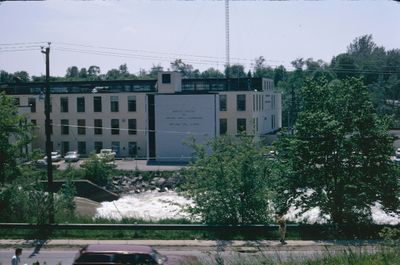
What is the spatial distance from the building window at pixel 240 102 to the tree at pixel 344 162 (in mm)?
40940

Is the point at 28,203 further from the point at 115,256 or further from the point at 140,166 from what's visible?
the point at 140,166

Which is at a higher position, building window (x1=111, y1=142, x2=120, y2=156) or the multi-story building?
the multi-story building

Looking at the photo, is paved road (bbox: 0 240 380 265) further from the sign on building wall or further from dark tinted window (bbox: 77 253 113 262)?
the sign on building wall

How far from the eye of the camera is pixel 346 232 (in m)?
23.5

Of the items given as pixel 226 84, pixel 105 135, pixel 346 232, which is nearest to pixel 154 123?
pixel 105 135

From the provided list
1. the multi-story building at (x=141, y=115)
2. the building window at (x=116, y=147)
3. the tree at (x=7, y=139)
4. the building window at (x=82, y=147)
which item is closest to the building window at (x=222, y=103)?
the multi-story building at (x=141, y=115)

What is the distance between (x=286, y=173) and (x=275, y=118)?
61072mm

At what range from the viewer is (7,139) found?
2700 cm

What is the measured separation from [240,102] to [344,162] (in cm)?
4197

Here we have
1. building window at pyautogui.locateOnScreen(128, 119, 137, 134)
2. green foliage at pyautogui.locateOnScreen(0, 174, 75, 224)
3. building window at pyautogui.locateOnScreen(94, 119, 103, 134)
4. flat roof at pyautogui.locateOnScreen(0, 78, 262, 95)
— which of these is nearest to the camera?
green foliage at pyautogui.locateOnScreen(0, 174, 75, 224)

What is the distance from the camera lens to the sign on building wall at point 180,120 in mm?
61375

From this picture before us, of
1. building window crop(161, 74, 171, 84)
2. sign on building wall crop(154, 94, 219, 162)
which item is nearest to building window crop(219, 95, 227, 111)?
sign on building wall crop(154, 94, 219, 162)

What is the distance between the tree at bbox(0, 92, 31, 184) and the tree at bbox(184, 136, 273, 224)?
361 inches

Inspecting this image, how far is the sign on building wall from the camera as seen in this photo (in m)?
61.4
